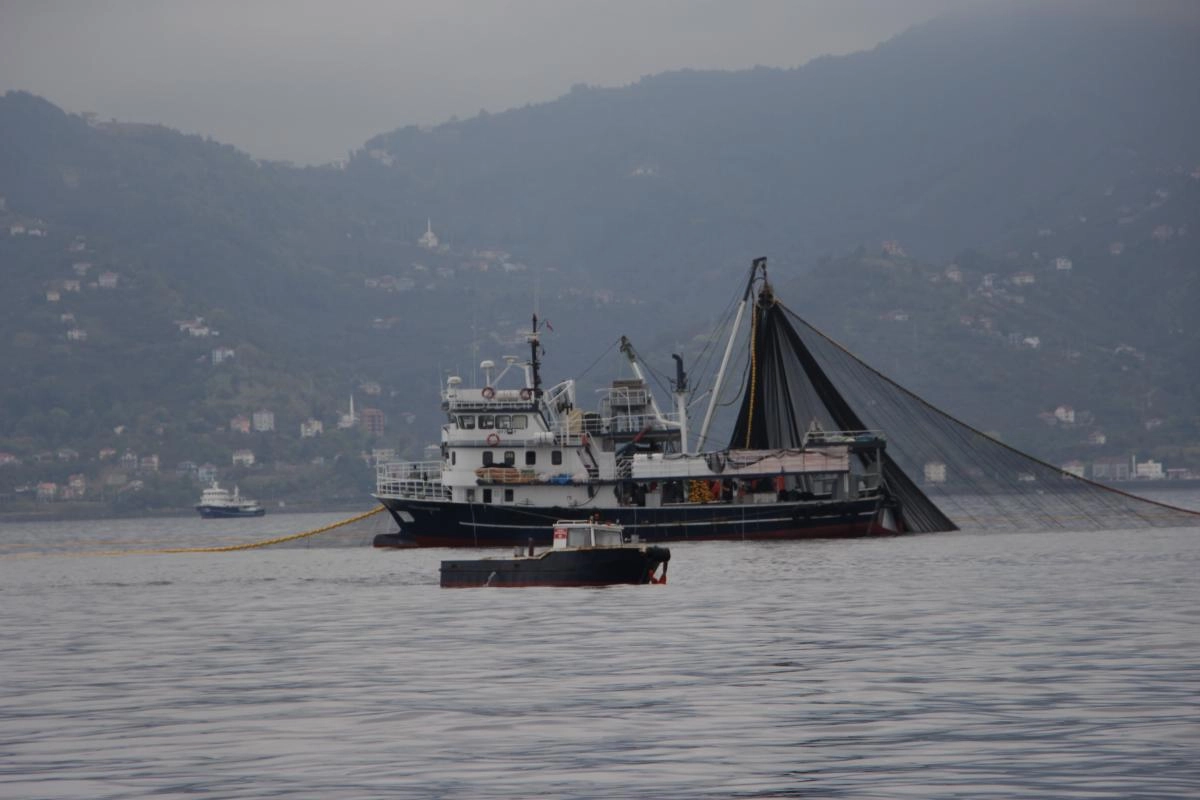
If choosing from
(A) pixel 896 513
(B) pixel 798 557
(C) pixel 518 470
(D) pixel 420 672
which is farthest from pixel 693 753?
(A) pixel 896 513

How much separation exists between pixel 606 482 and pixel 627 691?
245 feet

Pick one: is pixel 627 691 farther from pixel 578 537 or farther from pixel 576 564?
pixel 578 537

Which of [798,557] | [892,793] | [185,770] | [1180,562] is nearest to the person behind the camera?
[892,793]

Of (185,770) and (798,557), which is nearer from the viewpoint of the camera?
(185,770)

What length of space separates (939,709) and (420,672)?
43.7ft

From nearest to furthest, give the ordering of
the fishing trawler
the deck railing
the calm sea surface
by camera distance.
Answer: the calm sea surface
the fishing trawler
the deck railing

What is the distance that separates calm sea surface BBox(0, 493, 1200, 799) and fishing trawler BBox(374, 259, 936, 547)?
3694 centimetres

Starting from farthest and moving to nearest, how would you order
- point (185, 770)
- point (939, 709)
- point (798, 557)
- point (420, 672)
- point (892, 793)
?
point (798, 557) < point (420, 672) < point (939, 709) < point (185, 770) < point (892, 793)

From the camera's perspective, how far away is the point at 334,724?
113 feet

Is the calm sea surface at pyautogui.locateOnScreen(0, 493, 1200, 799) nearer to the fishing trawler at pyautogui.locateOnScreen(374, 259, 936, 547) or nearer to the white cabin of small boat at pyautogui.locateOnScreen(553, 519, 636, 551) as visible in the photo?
the white cabin of small boat at pyautogui.locateOnScreen(553, 519, 636, 551)

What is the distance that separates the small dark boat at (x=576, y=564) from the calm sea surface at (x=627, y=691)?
139cm

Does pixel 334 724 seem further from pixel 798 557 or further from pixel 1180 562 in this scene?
A: pixel 798 557

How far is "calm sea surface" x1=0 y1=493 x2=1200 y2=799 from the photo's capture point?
28328 millimetres

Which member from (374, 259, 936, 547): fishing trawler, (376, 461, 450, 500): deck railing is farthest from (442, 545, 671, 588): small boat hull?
(376, 461, 450, 500): deck railing
